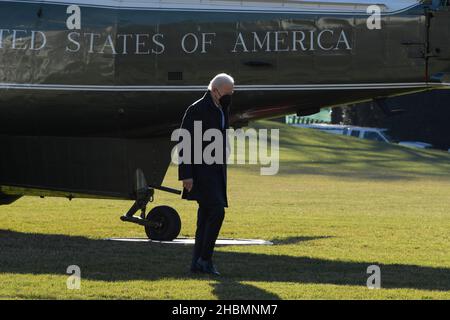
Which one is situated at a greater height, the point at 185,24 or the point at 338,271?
the point at 185,24

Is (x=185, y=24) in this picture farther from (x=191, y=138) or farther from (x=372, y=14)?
(x=191, y=138)

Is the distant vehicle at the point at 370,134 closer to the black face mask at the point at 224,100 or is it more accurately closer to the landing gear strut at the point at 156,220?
the landing gear strut at the point at 156,220

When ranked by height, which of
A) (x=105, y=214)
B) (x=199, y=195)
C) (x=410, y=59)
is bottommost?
(x=105, y=214)

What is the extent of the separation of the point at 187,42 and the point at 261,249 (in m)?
2.87

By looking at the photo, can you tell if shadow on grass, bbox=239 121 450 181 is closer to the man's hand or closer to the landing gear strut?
the landing gear strut

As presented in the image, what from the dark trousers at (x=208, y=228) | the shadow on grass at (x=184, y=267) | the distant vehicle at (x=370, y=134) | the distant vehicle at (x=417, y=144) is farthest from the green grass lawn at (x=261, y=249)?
the distant vehicle at (x=370, y=134)

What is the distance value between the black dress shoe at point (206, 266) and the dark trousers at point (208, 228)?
1.9 inches

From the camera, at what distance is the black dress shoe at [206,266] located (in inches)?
497

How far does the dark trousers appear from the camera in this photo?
12.6 m

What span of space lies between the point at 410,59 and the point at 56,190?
5.36 m

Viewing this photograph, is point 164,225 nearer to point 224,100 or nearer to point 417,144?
point 224,100
